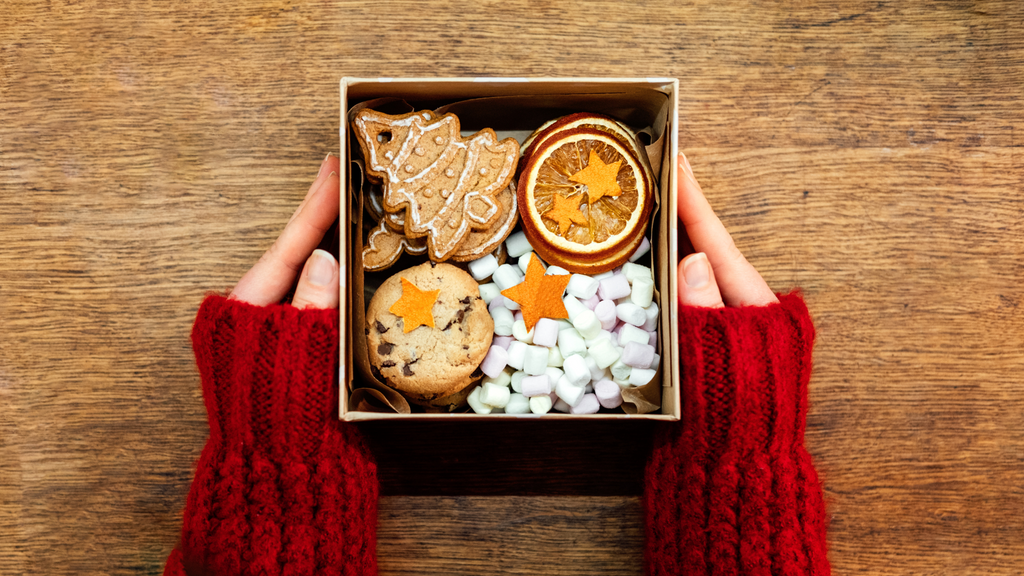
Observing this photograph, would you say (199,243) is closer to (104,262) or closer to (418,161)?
(104,262)

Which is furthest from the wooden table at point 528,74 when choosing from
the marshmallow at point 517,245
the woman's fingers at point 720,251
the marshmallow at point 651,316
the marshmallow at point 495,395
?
the marshmallow at point 517,245

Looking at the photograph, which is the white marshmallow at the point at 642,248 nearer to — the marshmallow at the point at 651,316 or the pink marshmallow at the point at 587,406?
the marshmallow at the point at 651,316

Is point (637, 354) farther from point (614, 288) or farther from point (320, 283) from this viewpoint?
point (320, 283)

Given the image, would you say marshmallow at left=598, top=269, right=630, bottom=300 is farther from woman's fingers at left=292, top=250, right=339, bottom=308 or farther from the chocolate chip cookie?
woman's fingers at left=292, top=250, right=339, bottom=308

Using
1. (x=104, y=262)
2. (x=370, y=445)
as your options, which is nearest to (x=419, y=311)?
(x=370, y=445)

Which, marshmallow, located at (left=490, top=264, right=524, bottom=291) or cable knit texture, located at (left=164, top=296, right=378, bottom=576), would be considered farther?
marshmallow, located at (left=490, top=264, right=524, bottom=291)

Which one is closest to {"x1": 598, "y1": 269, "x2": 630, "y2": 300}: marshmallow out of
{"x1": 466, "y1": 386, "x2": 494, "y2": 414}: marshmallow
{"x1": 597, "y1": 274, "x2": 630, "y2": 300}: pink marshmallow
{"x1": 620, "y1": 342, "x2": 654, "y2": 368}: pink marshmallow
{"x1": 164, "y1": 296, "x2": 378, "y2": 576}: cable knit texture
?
{"x1": 597, "y1": 274, "x2": 630, "y2": 300}: pink marshmallow
